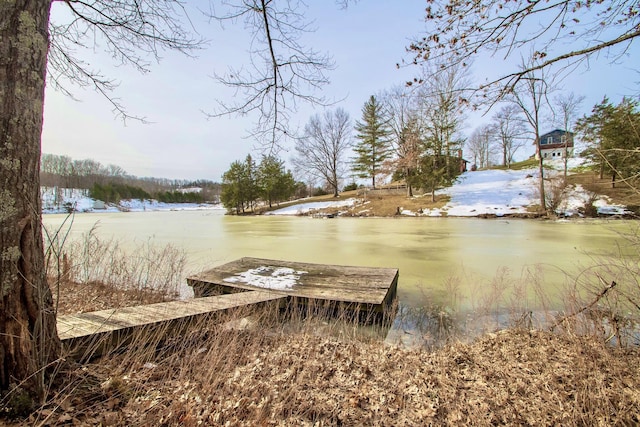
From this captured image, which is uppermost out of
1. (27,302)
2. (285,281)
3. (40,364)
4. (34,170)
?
(34,170)

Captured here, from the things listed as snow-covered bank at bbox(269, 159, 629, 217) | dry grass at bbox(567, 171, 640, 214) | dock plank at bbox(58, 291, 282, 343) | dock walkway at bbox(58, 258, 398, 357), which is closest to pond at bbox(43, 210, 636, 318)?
dock walkway at bbox(58, 258, 398, 357)

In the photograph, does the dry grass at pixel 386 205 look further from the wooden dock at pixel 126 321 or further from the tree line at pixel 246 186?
the wooden dock at pixel 126 321

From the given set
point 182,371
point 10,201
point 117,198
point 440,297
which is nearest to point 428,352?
point 440,297

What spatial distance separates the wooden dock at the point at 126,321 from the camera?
194 centimetres

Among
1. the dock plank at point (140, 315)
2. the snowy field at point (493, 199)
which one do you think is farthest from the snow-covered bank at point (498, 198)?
the dock plank at point (140, 315)

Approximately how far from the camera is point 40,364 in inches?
48.3

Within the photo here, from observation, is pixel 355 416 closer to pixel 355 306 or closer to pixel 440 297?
pixel 355 306

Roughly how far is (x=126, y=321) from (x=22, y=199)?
5.05 ft

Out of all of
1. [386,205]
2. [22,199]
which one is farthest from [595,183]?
[22,199]

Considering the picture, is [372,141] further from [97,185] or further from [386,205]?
[97,185]

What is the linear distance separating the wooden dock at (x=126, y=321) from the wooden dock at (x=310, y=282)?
2.04 ft

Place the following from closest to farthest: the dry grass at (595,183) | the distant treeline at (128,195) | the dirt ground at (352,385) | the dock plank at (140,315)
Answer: the dirt ground at (352,385), the dock plank at (140,315), the dry grass at (595,183), the distant treeline at (128,195)

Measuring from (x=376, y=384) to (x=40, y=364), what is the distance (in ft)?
6.15

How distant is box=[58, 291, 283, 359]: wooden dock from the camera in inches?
76.3
